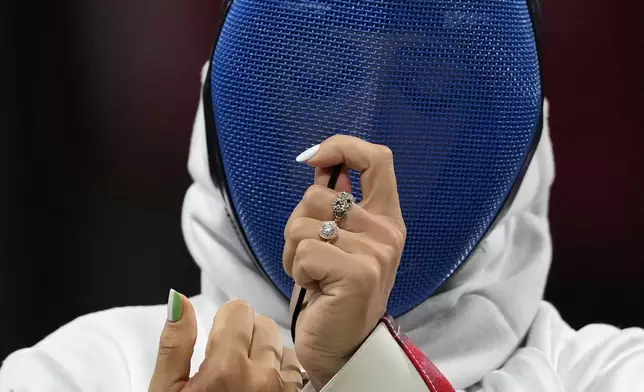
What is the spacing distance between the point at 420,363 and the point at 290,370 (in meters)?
0.11

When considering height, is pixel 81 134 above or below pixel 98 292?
above

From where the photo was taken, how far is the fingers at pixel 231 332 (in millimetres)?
576

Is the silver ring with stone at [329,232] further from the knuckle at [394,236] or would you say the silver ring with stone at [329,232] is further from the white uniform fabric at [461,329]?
the white uniform fabric at [461,329]

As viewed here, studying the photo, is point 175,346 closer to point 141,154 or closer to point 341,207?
point 341,207

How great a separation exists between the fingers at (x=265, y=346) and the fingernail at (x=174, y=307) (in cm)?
8

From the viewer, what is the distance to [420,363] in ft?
1.87

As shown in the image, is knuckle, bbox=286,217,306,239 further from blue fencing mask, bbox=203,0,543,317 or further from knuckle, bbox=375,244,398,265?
blue fencing mask, bbox=203,0,543,317

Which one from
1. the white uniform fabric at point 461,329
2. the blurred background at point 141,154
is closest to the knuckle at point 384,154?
the white uniform fabric at point 461,329

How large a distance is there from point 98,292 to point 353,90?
0.91 meters

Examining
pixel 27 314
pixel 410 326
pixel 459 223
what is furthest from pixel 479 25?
pixel 27 314

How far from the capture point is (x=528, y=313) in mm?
899

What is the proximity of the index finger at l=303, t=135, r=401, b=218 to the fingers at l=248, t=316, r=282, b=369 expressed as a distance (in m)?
0.14

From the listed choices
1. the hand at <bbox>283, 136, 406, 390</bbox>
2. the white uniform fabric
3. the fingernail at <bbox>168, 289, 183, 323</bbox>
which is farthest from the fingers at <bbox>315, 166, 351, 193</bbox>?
the white uniform fabric

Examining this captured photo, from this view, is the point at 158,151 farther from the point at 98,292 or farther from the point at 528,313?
the point at 528,313
